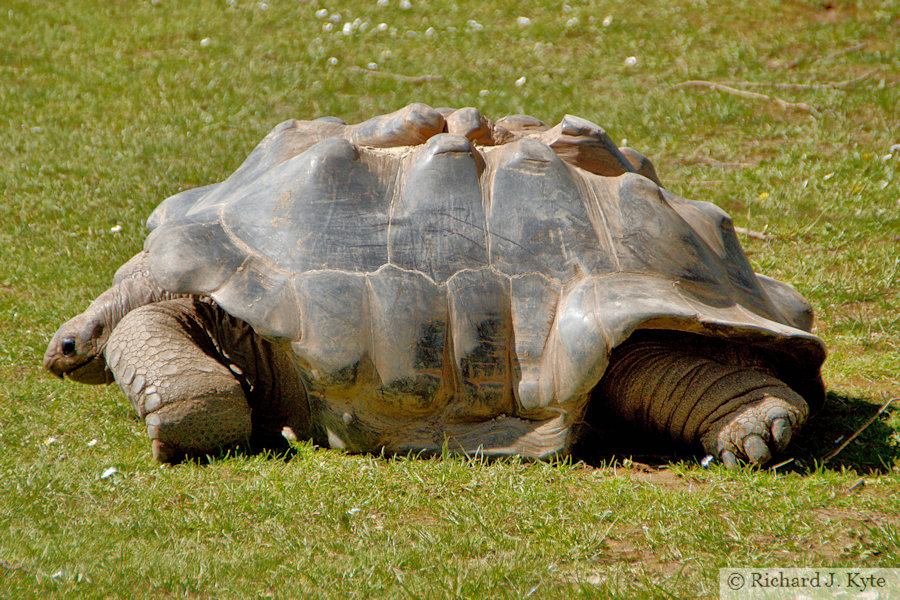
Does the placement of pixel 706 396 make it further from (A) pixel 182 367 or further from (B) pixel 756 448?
(A) pixel 182 367

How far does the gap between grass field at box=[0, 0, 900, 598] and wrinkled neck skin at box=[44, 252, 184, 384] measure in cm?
21

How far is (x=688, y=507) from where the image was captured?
300 centimetres

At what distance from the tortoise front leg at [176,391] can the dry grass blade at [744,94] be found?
20.3 ft

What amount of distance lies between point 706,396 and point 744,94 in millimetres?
5650

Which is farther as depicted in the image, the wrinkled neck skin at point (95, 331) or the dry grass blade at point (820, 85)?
the dry grass blade at point (820, 85)

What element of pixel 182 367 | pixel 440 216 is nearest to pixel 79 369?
pixel 182 367

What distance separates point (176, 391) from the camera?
335 centimetres

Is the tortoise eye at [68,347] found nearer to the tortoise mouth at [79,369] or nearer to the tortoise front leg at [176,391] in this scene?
the tortoise mouth at [79,369]

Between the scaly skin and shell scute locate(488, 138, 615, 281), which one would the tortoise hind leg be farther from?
the scaly skin

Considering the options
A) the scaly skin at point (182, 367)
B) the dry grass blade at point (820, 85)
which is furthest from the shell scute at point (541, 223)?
the dry grass blade at point (820, 85)

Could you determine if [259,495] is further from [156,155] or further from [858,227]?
[156,155]

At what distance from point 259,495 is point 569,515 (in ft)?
3.40

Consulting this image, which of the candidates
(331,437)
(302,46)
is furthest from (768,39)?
(331,437)

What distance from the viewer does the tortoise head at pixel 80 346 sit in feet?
12.6
